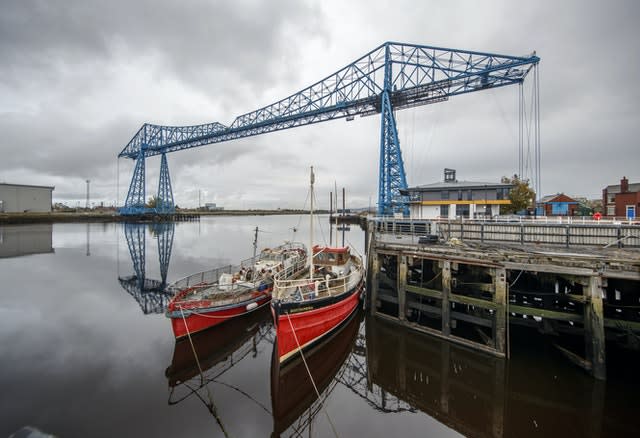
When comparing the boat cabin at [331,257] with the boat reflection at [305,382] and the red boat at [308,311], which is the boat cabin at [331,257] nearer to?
the red boat at [308,311]

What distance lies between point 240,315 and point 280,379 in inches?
212

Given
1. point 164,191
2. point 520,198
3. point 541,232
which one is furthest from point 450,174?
point 164,191

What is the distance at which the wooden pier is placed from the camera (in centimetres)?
849

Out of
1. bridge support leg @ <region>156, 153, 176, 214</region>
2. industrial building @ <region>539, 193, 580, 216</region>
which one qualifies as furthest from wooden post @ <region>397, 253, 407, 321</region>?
bridge support leg @ <region>156, 153, 176, 214</region>

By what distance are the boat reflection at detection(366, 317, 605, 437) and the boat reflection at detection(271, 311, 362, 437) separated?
1.36m

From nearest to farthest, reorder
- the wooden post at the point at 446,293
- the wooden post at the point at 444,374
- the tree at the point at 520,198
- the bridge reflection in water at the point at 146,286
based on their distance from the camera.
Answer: the wooden post at the point at 444,374
the wooden post at the point at 446,293
the bridge reflection in water at the point at 146,286
the tree at the point at 520,198

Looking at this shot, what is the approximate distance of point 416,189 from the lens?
2241 cm

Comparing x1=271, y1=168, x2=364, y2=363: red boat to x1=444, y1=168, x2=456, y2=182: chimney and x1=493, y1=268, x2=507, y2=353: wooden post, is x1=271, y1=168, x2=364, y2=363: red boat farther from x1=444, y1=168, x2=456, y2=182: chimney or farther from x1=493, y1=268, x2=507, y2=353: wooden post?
x1=444, y1=168, x2=456, y2=182: chimney

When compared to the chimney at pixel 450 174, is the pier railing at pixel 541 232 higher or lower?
lower

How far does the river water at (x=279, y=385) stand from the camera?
23.1 feet

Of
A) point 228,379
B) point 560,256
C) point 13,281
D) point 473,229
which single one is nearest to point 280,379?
point 228,379

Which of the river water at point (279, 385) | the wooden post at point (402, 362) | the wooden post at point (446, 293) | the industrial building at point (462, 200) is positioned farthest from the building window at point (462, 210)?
the wooden post at point (402, 362)

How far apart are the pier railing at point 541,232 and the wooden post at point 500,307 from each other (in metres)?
4.51

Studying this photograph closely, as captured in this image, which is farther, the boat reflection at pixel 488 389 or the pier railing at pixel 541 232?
the pier railing at pixel 541 232
